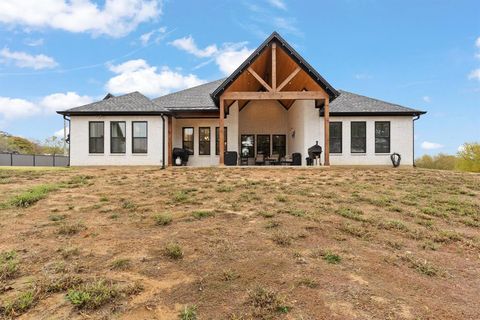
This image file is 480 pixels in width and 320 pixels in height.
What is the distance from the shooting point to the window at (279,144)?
19766mm

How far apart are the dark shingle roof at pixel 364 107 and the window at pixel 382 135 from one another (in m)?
0.70

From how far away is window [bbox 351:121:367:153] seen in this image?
56.2 ft

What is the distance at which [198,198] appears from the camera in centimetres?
751

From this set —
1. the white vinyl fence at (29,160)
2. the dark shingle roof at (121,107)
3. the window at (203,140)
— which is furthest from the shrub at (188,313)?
the white vinyl fence at (29,160)

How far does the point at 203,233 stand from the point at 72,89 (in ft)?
99.2

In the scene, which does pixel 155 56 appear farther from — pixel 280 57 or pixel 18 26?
pixel 280 57

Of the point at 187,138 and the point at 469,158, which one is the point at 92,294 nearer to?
the point at 187,138

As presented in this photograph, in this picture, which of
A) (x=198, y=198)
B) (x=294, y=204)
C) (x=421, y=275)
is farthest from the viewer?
(x=198, y=198)

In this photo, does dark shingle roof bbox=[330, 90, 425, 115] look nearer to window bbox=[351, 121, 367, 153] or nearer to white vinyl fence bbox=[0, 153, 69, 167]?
window bbox=[351, 121, 367, 153]

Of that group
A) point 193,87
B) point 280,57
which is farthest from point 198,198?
point 193,87

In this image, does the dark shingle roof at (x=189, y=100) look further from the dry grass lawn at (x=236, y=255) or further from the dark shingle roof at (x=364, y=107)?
the dry grass lawn at (x=236, y=255)

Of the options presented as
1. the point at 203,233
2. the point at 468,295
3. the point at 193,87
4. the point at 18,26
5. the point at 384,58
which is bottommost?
the point at 468,295

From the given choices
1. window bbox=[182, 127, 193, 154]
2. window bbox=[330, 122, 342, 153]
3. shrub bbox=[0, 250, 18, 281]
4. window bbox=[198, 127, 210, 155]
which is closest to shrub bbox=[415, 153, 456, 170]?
window bbox=[330, 122, 342, 153]

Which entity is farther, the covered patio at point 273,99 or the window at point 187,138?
the window at point 187,138
